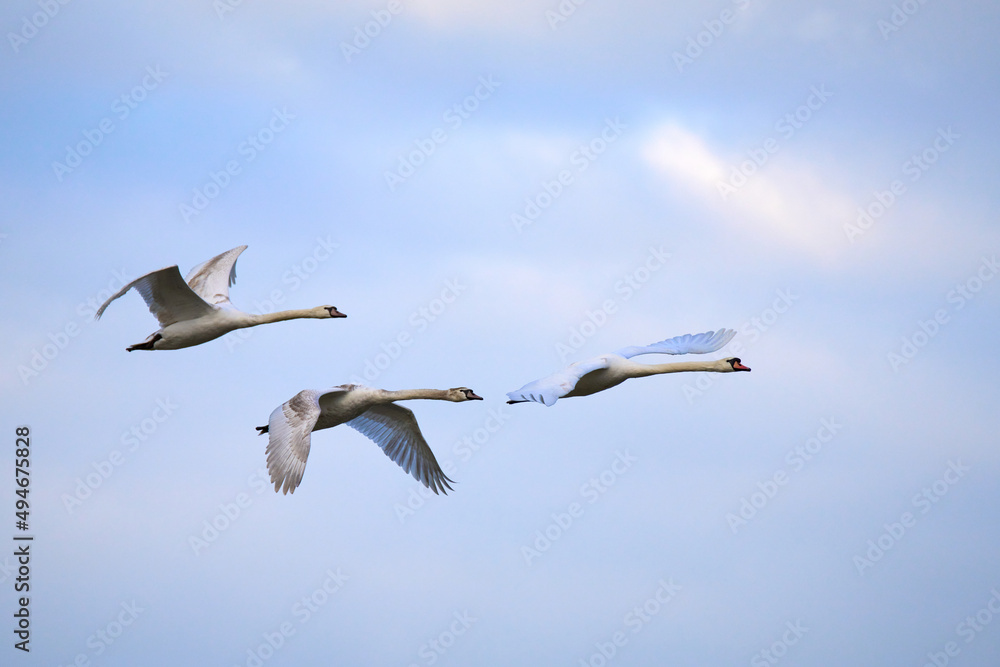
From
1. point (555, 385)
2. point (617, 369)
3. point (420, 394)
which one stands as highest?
point (617, 369)

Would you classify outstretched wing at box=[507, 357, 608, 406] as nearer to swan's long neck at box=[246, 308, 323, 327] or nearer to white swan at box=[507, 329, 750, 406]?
white swan at box=[507, 329, 750, 406]

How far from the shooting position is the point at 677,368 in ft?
85.7

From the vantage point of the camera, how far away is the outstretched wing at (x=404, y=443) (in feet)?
89.1

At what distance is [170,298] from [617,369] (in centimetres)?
809

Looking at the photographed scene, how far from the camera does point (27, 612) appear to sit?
87.8 ft

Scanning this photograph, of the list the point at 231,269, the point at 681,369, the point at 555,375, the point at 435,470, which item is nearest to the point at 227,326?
the point at 231,269

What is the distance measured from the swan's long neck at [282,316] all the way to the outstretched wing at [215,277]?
1.20 meters

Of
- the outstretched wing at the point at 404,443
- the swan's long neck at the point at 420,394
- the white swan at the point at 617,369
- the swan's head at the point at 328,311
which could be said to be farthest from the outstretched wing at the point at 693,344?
the swan's head at the point at 328,311

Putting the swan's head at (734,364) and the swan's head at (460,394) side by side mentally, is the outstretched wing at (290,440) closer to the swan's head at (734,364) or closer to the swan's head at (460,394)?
the swan's head at (460,394)

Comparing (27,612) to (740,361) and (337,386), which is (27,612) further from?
(740,361)

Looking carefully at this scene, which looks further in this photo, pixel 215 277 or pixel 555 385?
pixel 215 277

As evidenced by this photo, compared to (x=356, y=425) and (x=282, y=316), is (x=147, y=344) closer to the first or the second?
(x=282, y=316)

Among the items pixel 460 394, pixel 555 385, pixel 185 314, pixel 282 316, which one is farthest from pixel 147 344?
pixel 555 385

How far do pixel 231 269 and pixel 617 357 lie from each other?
840 centimetres
